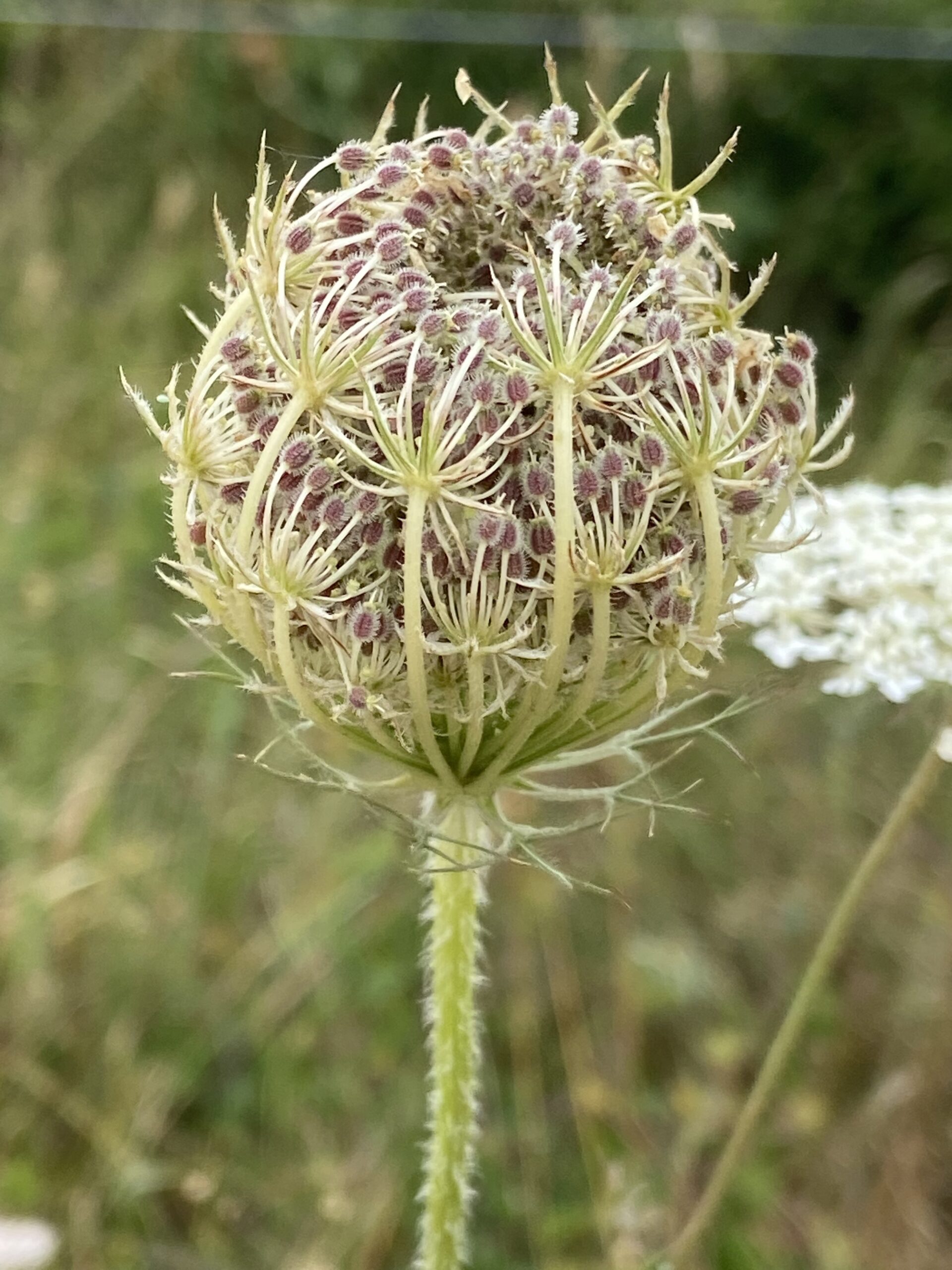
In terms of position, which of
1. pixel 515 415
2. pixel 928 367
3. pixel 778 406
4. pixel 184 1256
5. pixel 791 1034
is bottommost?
pixel 184 1256

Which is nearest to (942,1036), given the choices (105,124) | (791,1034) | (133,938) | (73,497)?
(791,1034)

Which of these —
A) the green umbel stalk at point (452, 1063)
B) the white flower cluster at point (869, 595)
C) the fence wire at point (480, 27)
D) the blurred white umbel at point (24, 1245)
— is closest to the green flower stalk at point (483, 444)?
the green umbel stalk at point (452, 1063)

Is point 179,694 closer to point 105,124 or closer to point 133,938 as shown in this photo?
point 133,938

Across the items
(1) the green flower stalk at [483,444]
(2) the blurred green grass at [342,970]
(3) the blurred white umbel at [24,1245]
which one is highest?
(1) the green flower stalk at [483,444]

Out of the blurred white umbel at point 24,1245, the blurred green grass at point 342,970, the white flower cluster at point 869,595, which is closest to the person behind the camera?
the white flower cluster at point 869,595

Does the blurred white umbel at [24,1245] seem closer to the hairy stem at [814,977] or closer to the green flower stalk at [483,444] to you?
the hairy stem at [814,977]

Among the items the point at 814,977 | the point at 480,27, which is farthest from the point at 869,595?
the point at 480,27
